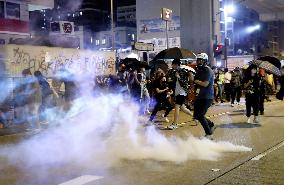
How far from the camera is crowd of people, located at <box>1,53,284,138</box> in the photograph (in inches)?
356

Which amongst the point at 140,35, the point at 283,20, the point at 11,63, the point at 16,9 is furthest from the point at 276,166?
the point at 140,35

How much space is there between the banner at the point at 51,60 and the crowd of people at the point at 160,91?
2.02 feet

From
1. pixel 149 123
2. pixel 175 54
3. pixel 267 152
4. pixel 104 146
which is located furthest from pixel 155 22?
pixel 267 152

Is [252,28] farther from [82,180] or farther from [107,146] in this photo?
[82,180]

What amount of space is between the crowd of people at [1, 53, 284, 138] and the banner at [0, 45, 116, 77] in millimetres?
616

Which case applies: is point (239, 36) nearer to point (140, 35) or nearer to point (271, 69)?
point (140, 35)

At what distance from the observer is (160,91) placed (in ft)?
40.5

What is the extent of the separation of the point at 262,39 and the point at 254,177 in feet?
165

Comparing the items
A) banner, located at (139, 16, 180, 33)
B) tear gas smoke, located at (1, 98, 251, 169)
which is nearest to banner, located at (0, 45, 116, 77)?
tear gas smoke, located at (1, 98, 251, 169)

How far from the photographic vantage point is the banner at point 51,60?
1298cm

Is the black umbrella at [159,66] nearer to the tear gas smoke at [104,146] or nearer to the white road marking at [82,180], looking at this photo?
the tear gas smoke at [104,146]

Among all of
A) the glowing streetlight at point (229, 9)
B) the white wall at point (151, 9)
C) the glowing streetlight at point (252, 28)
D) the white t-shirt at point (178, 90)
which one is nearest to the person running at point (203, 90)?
the white t-shirt at point (178, 90)

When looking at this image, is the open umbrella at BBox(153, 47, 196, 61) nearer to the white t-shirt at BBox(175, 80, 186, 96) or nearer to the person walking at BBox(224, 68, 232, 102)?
the person walking at BBox(224, 68, 232, 102)

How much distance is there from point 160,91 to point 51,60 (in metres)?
4.54
